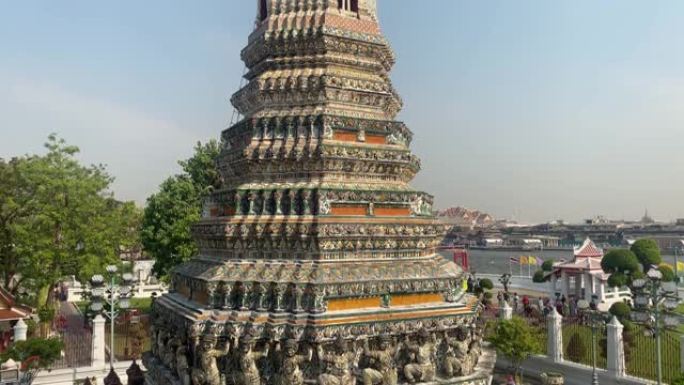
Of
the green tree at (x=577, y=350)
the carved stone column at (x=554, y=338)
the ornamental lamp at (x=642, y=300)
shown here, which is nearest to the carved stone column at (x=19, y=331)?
the carved stone column at (x=554, y=338)

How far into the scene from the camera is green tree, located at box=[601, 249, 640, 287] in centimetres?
3375

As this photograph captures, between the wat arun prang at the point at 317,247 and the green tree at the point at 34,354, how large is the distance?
468cm

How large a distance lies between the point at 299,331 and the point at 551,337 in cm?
1059

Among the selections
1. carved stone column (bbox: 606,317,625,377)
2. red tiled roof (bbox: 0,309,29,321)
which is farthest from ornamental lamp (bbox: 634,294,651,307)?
red tiled roof (bbox: 0,309,29,321)

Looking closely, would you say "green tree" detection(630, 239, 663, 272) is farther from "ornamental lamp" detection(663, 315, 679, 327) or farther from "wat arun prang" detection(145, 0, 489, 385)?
"wat arun prang" detection(145, 0, 489, 385)

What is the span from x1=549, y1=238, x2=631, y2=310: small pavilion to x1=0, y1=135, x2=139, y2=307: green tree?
2768 centimetres

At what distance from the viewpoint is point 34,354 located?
17.3 m

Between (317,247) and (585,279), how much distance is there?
28.3 metres

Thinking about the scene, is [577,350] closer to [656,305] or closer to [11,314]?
[656,305]

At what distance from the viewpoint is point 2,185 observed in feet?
86.5

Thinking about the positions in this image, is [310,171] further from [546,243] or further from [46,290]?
[546,243]

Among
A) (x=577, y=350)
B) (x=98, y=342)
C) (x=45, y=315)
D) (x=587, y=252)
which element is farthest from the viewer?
(x=587, y=252)

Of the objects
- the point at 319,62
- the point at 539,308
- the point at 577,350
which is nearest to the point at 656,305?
the point at 577,350

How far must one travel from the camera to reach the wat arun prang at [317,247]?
36.4 feet
